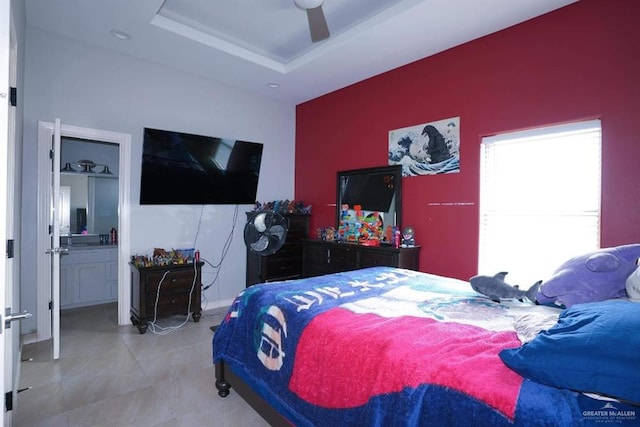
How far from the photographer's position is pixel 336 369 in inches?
55.9

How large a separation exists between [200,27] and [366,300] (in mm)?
3105

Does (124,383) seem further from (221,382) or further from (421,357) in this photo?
(421,357)

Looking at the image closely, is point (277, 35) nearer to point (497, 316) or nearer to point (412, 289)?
point (412, 289)

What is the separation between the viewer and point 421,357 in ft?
4.05

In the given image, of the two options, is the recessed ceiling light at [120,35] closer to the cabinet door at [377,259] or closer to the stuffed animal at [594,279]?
the cabinet door at [377,259]

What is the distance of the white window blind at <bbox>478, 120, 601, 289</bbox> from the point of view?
2.64 meters

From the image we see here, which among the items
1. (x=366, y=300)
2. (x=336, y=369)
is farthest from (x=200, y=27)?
(x=336, y=369)

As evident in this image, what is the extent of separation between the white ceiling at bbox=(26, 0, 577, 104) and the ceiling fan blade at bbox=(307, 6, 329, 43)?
1.67 feet

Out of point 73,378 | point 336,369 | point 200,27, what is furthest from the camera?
point 200,27

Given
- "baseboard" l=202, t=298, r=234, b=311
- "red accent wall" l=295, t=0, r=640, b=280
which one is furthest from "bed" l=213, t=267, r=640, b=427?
"baseboard" l=202, t=298, r=234, b=311

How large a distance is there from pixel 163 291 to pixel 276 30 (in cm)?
295

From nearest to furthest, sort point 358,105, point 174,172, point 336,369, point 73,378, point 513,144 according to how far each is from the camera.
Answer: point 336,369, point 73,378, point 513,144, point 174,172, point 358,105

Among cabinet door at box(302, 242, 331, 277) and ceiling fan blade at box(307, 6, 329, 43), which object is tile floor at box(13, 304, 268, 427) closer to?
cabinet door at box(302, 242, 331, 277)

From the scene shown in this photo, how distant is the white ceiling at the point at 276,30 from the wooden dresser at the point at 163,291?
2289 mm
